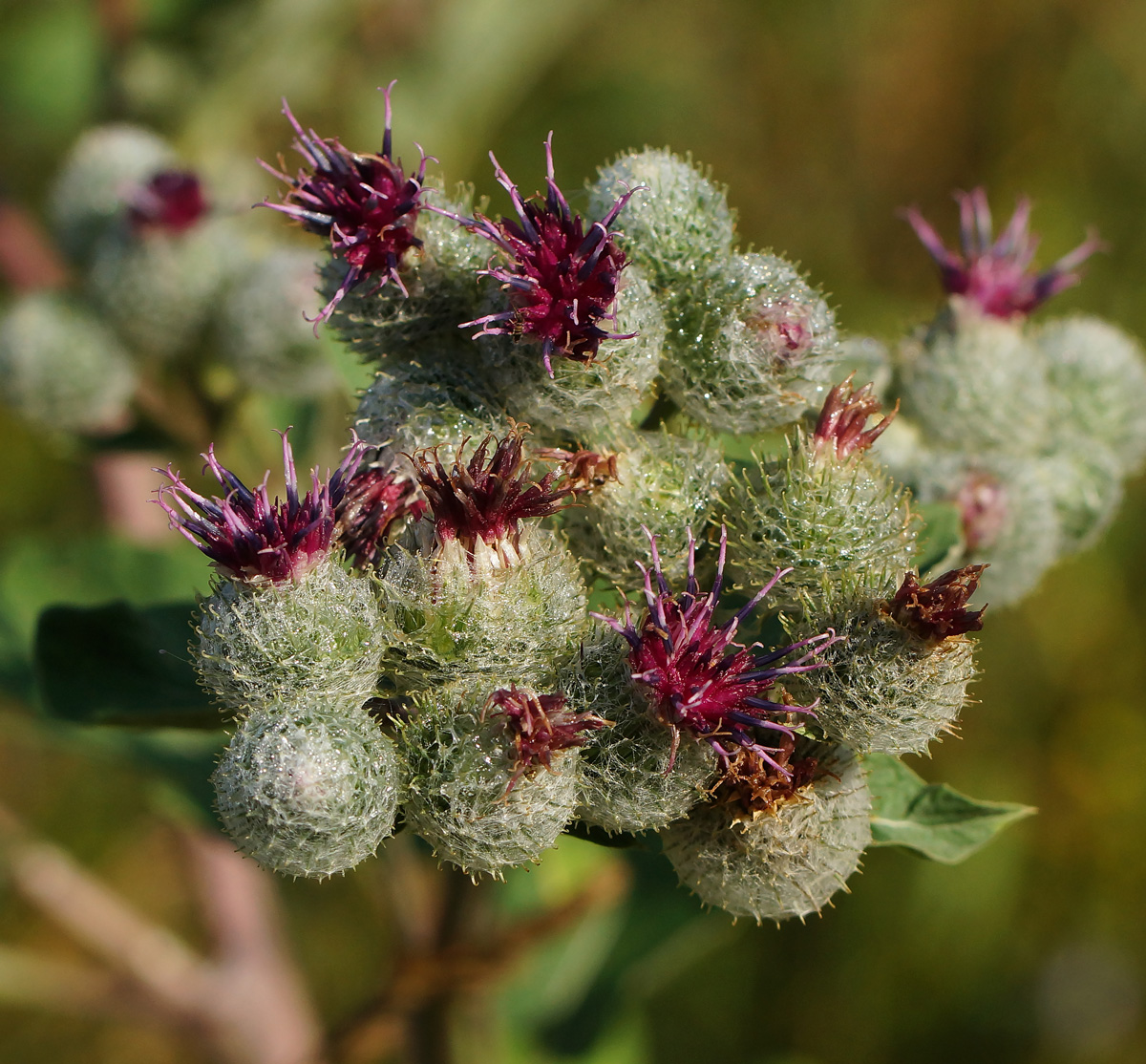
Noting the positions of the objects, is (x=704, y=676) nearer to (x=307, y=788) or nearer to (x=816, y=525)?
(x=816, y=525)

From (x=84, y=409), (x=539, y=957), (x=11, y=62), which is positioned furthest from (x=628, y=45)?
(x=539, y=957)

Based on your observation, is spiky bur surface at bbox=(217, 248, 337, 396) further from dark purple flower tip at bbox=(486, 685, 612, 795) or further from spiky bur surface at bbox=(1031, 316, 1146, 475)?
spiky bur surface at bbox=(1031, 316, 1146, 475)

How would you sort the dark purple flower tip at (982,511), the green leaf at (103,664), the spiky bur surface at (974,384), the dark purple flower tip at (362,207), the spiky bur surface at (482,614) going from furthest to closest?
the spiky bur surface at (974,384)
the dark purple flower tip at (982,511)
the green leaf at (103,664)
the dark purple flower tip at (362,207)
the spiky bur surface at (482,614)

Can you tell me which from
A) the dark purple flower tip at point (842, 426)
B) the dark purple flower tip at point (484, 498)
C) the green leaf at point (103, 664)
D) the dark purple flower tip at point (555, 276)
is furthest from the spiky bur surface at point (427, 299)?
the green leaf at point (103, 664)

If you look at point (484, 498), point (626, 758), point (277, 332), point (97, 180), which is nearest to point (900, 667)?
point (626, 758)

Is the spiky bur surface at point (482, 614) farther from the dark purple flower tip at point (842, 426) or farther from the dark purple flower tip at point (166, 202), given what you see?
the dark purple flower tip at point (166, 202)

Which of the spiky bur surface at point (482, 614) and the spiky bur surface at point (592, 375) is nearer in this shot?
the spiky bur surface at point (482, 614)
